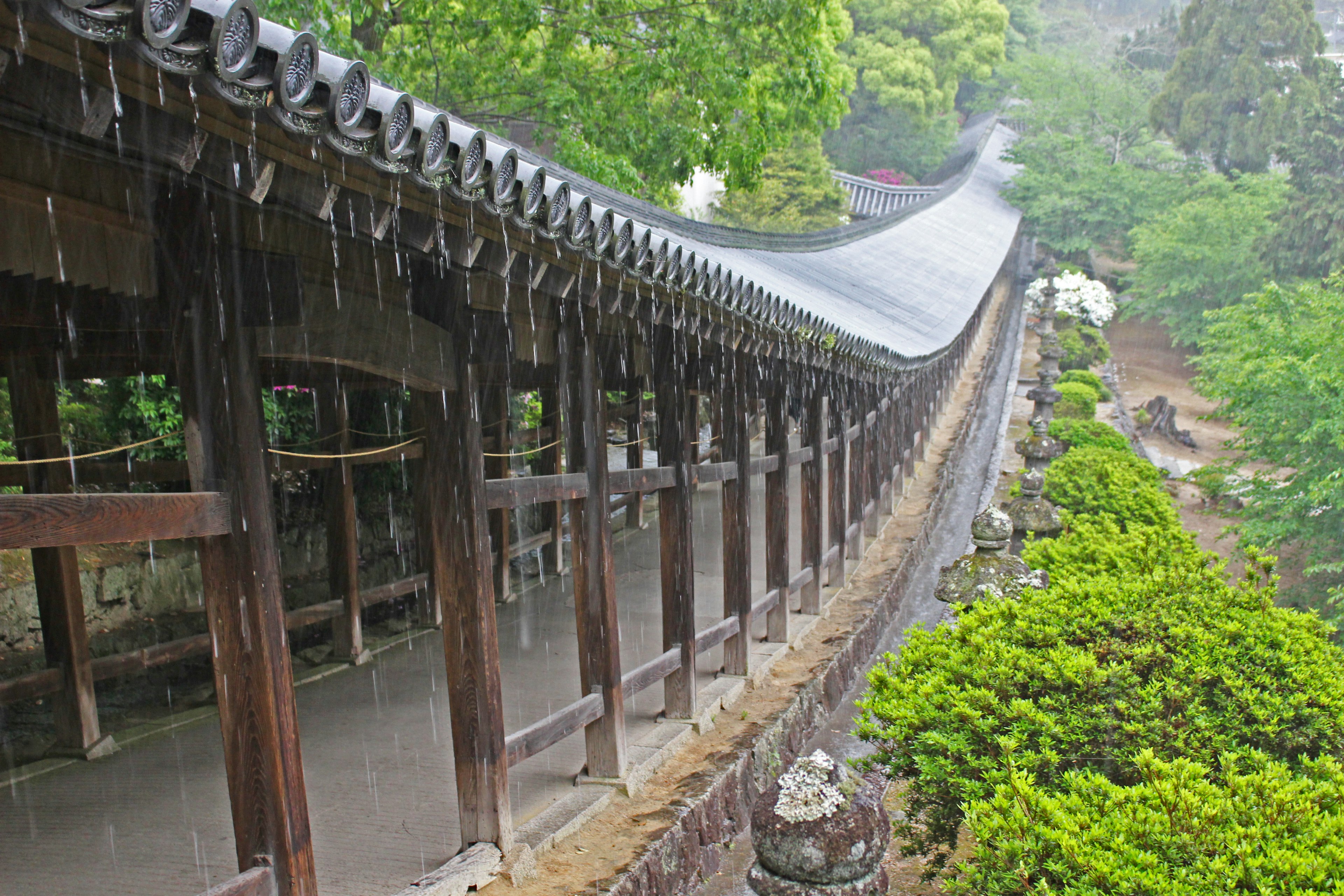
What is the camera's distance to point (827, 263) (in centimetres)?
1524

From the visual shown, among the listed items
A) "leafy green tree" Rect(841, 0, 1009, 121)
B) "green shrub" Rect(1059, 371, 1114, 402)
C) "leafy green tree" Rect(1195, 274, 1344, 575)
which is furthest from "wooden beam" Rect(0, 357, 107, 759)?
"leafy green tree" Rect(841, 0, 1009, 121)

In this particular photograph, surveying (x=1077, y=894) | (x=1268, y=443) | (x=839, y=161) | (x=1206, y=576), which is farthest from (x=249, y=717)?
(x=839, y=161)

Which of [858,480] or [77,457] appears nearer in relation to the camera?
[77,457]

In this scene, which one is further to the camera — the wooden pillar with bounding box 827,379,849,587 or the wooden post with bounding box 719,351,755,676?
the wooden pillar with bounding box 827,379,849,587

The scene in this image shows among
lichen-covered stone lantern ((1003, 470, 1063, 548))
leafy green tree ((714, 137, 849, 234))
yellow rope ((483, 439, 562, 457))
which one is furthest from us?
leafy green tree ((714, 137, 849, 234))

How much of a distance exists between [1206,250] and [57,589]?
1334 inches

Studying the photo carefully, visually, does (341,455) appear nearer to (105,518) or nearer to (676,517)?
(676,517)

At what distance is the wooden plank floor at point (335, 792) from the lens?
4.70 m

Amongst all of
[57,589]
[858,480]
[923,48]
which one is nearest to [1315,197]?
[923,48]

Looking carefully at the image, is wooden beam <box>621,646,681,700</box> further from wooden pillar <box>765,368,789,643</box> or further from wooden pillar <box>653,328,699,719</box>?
wooden pillar <box>765,368,789,643</box>

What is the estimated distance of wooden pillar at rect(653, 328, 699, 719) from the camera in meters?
6.40

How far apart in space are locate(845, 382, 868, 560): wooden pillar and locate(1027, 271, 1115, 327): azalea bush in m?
22.8

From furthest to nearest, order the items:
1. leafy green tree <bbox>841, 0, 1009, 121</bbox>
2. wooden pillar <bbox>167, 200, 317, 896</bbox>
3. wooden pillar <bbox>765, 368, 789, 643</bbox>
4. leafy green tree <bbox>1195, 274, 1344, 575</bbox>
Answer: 1. leafy green tree <bbox>841, 0, 1009, 121</bbox>
2. leafy green tree <bbox>1195, 274, 1344, 575</bbox>
3. wooden pillar <bbox>765, 368, 789, 643</bbox>
4. wooden pillar <bbox>167, 200, 317, 896</bbox>

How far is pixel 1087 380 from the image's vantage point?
82.5ft
